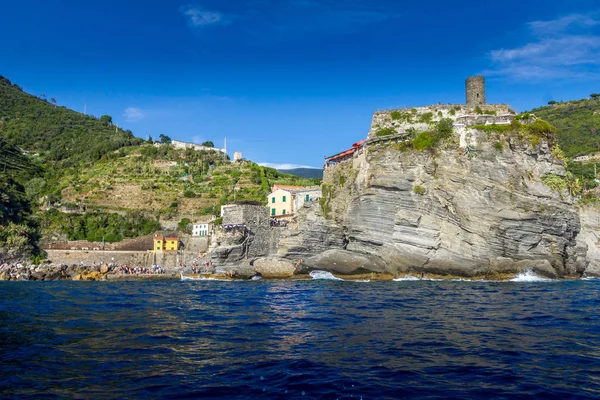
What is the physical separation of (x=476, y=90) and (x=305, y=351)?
3768 centimetres

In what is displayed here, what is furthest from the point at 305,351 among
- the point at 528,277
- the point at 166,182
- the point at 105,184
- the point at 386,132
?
the point at 105,184

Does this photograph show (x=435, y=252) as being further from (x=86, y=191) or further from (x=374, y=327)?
(x=86, y=191)

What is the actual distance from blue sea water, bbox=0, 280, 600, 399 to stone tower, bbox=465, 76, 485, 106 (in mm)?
26918

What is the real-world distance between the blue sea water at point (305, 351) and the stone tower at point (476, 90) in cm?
2692

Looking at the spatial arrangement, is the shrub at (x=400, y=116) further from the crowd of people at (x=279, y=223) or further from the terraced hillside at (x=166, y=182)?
the terraced hillside at (x=166, y=182)

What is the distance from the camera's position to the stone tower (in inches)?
1654

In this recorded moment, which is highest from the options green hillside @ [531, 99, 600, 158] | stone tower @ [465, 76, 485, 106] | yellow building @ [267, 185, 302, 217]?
green hillside @ [531, 99, 600, 158]

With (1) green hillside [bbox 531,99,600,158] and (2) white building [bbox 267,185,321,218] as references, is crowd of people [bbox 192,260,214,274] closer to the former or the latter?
(2) white building [bbox 267,185,321,218]

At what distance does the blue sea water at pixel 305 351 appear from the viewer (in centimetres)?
775

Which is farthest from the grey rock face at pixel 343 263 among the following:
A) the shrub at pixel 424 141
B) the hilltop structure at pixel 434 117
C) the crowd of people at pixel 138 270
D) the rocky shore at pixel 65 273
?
the crowd of people at pixel 138 270

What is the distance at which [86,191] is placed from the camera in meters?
75.4

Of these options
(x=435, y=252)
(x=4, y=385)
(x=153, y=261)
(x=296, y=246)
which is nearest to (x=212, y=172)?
(x=153, y=261)

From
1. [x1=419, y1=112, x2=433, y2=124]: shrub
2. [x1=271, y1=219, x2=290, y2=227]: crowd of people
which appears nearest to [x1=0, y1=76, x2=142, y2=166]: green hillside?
[x1=271, y1=219, x2=290, y2=227]: crowd of people

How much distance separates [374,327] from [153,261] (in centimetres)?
4286
